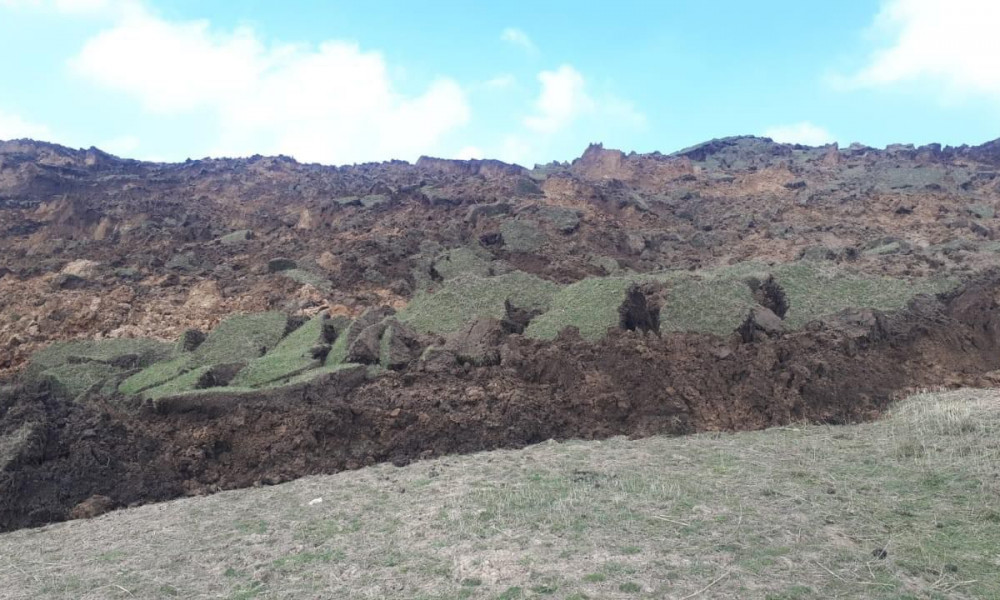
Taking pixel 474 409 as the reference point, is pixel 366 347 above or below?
above

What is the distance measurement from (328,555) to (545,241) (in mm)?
13036

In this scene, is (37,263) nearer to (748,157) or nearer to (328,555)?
(328,555)

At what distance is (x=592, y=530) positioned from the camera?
517 centimetres

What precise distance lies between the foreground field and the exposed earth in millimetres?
655

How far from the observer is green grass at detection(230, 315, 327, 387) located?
880 centimetres

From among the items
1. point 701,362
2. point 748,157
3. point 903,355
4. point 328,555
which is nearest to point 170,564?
point 328,555

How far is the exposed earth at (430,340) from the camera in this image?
25.2 feet

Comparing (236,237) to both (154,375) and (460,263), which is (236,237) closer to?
(460,263)

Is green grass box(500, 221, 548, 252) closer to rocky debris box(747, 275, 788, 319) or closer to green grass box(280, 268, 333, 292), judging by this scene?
green grass box(280, 268, 333, 292)

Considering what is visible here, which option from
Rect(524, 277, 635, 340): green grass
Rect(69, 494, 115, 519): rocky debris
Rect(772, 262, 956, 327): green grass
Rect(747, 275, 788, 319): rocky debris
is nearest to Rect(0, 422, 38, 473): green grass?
Rect(69, 494, 115, 519): rocky debris

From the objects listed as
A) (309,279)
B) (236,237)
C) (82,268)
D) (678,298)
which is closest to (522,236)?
(309,279)

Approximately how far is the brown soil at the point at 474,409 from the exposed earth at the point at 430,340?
2 centimetres

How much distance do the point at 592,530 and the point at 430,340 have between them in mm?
4934

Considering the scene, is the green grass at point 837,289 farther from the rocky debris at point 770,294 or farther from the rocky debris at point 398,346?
the rocky debris at point 398,346
